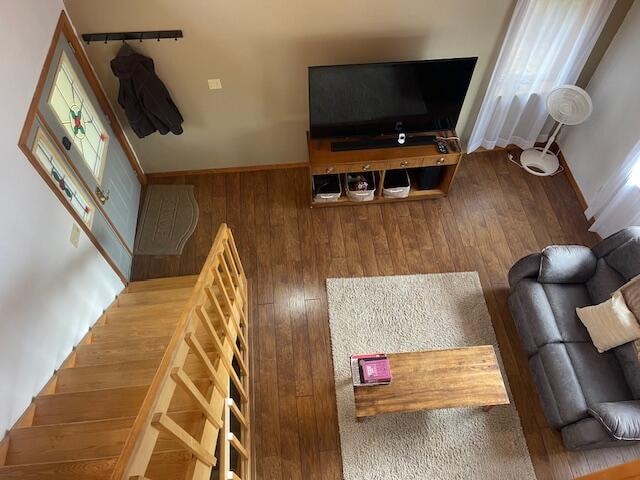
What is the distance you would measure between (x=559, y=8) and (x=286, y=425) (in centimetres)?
328

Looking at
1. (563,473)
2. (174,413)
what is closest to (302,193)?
(174,413)

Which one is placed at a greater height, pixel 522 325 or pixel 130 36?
pixel 130 36

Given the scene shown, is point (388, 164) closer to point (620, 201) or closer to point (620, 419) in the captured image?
point (620, 201)

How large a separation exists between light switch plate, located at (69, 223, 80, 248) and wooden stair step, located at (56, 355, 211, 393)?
0.73 m

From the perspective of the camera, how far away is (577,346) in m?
2.67

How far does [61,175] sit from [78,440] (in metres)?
1.45

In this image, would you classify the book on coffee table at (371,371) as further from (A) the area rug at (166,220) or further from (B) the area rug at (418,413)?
(A) the area rug at (166,220)

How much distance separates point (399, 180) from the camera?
11.8ft

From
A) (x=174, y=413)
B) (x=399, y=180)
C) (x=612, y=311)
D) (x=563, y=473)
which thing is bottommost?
(x=563, y=473)

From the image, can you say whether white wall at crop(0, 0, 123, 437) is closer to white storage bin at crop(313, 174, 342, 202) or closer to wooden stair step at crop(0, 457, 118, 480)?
wooden stair step at crop(0, 457, 118, 480)

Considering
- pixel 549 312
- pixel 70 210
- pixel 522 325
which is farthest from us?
pixel 522 325

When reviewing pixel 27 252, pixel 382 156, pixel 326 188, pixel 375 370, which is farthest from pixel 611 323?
pixel 27 252

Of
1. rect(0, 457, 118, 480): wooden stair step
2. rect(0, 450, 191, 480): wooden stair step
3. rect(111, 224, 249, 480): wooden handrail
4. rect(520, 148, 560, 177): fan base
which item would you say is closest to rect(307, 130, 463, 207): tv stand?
rect(520, 148, 560, 177): fan base

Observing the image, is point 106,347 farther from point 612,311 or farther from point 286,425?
point 612,311
